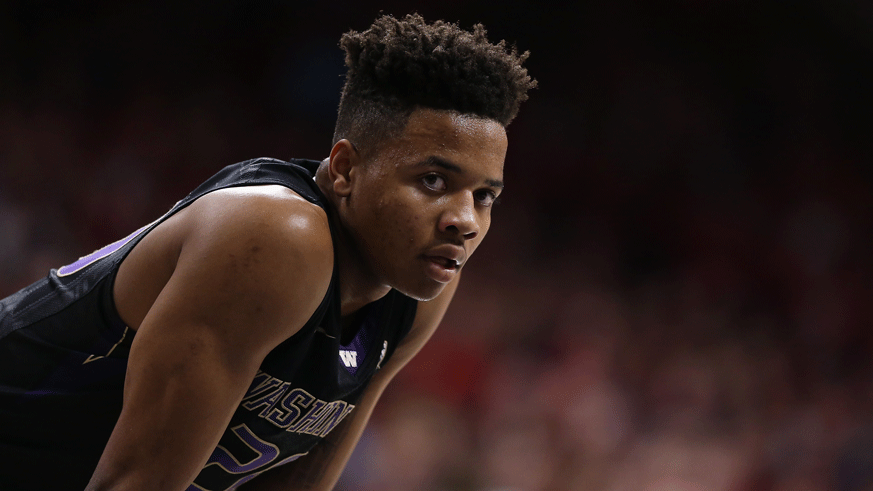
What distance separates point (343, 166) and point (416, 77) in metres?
0.21

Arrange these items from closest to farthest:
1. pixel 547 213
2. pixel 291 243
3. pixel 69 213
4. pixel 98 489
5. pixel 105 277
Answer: pixel 98 489
pixel 291 243
pixel 105 277
pixel 69 213
pixel 547 213

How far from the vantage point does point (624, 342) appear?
3994 mm

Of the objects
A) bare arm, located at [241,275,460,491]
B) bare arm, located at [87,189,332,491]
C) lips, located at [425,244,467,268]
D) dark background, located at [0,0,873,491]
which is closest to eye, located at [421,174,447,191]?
lips, located at [425,244,467,268]

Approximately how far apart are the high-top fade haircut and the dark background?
244 centimetres

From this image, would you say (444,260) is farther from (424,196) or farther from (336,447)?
(336,447)

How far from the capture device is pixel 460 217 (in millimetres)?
1263

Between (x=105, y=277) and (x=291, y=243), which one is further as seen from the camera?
(x=105, y=277)

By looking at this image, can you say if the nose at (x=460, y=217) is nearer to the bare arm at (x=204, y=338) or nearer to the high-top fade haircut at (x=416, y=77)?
the high-top fade haircut at (x=416, y=77)

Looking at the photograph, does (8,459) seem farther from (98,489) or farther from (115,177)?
(115,177)

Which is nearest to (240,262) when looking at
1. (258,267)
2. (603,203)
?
(258,267)

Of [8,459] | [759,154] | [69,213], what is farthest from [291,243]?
[759,154]

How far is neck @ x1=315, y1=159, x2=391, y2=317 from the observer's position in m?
1.34

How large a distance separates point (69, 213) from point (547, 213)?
2.47 metres

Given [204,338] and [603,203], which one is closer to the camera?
[204,338]
